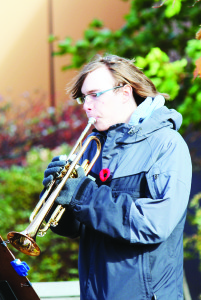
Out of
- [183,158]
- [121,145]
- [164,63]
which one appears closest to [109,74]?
[121,145]

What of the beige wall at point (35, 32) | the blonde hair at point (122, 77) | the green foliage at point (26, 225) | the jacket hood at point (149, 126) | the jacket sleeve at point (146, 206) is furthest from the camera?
the beige wall at point (35, 32)

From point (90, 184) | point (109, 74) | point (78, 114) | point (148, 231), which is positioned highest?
point (109, 74)

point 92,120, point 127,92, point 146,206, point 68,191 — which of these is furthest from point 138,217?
point 127,92

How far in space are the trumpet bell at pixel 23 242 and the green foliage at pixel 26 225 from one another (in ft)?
9.00

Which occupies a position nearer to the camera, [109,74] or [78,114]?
[109,74]

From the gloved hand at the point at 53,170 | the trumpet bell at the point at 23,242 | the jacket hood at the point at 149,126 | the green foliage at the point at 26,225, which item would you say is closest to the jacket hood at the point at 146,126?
the jacket hood at the point at 149,126

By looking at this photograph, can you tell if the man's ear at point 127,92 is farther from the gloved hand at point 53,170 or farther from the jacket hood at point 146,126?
the gloved hand at point 53,170

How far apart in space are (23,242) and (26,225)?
2953 mm

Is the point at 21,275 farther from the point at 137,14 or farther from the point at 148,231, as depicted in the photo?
the point at 137,14

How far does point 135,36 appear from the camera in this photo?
5266 millimetres

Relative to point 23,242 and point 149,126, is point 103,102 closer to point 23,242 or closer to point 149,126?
point 149,126

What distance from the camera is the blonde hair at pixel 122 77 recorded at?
8.51 ft

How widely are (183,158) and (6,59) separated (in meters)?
4.47

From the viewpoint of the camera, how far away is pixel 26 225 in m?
5.14
